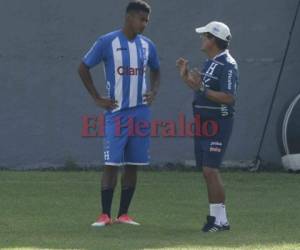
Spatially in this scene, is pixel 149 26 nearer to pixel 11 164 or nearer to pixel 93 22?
pixel 93 22

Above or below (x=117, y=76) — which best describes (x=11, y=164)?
below

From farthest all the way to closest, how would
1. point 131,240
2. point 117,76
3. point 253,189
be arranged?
point 253,189, point 117,76, point 131,240

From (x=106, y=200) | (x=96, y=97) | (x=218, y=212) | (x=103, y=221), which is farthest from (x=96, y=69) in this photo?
(x=218, y=212)

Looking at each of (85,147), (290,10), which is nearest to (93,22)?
(85,147)

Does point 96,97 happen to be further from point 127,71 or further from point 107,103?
point 127,71

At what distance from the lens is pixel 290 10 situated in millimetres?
14352

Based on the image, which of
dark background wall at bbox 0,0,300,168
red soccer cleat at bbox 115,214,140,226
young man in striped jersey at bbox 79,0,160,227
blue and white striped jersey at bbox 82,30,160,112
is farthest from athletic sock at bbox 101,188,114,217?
dark background wall at bbox 0,0,300,168

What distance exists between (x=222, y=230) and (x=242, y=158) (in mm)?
6041

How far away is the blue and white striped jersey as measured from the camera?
8938 millimetres

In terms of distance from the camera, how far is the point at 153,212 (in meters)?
9.91

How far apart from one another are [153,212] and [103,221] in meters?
1.10

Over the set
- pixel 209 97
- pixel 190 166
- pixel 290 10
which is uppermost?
pixel 290 10

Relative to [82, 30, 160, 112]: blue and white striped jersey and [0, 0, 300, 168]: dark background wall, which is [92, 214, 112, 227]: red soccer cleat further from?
[0, 0, 300, 168]: dark background wall

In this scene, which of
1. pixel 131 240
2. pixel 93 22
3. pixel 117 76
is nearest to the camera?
pixel 131 240
